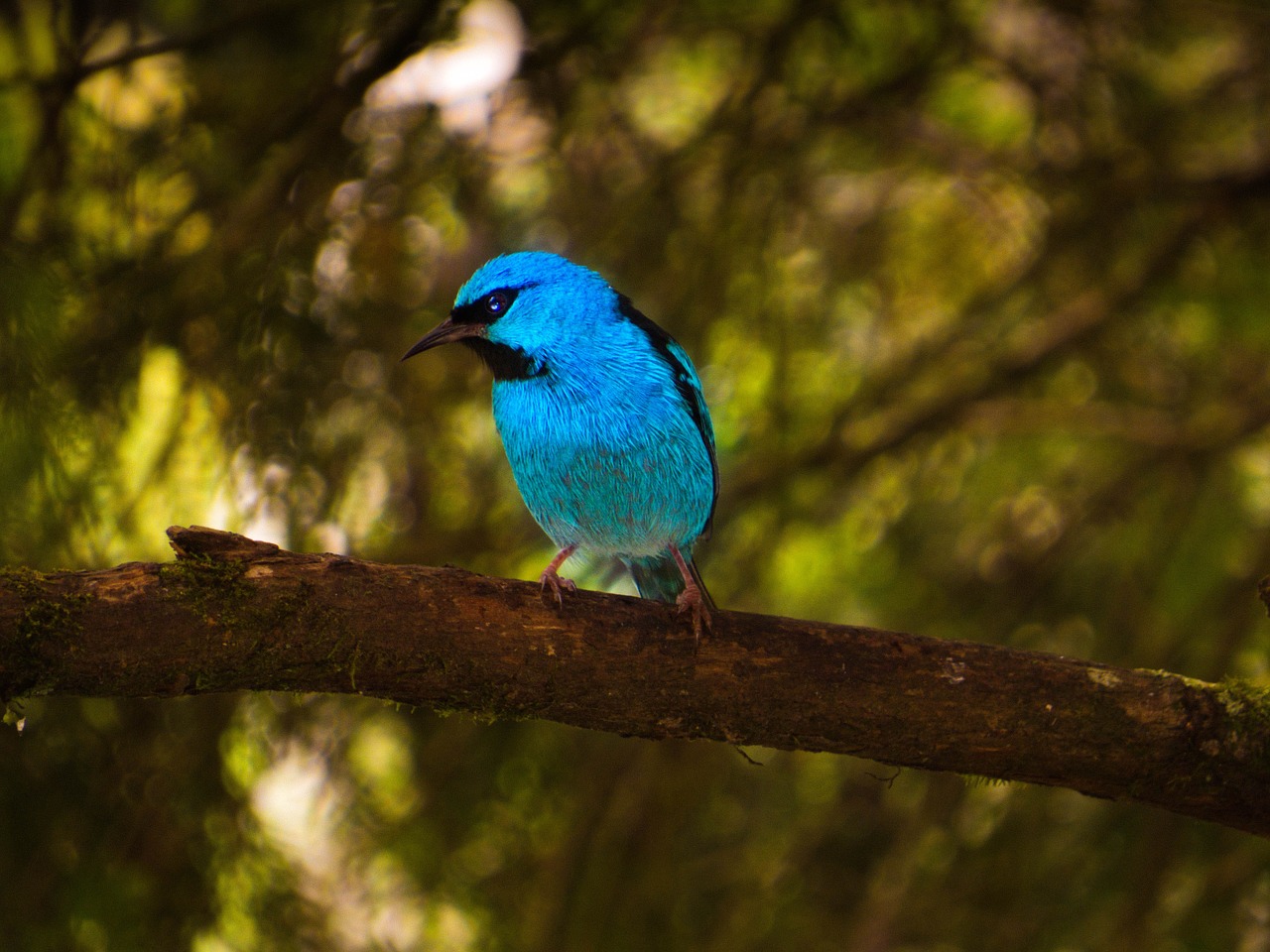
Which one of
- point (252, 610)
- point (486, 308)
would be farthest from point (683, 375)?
point (252, 610)

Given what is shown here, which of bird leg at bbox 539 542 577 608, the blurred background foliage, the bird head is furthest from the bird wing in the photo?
the blurred background foliage

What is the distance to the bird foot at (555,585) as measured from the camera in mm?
3111

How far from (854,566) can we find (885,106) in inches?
86.6

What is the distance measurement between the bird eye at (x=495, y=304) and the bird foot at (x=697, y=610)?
55.1 inches

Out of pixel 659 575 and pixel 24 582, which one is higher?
pixel 659 575

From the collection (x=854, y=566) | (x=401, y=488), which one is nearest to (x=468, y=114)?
(x=401, y=488)

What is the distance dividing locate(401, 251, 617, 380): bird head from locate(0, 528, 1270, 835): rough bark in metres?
1.18

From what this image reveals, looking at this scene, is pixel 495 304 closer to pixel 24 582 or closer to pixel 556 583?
pixel 556 583

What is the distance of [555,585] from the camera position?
3.19 m

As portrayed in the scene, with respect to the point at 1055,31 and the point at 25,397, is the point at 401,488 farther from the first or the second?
the point at 1055,31

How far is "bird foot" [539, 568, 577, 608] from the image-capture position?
3.11 m

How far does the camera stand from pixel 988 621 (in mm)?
5691

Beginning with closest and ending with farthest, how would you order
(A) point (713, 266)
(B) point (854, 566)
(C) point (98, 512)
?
(C) point (98, 512)
(A) point (713, 266)
(B) point (854, 566)

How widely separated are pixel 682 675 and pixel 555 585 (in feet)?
1.30
